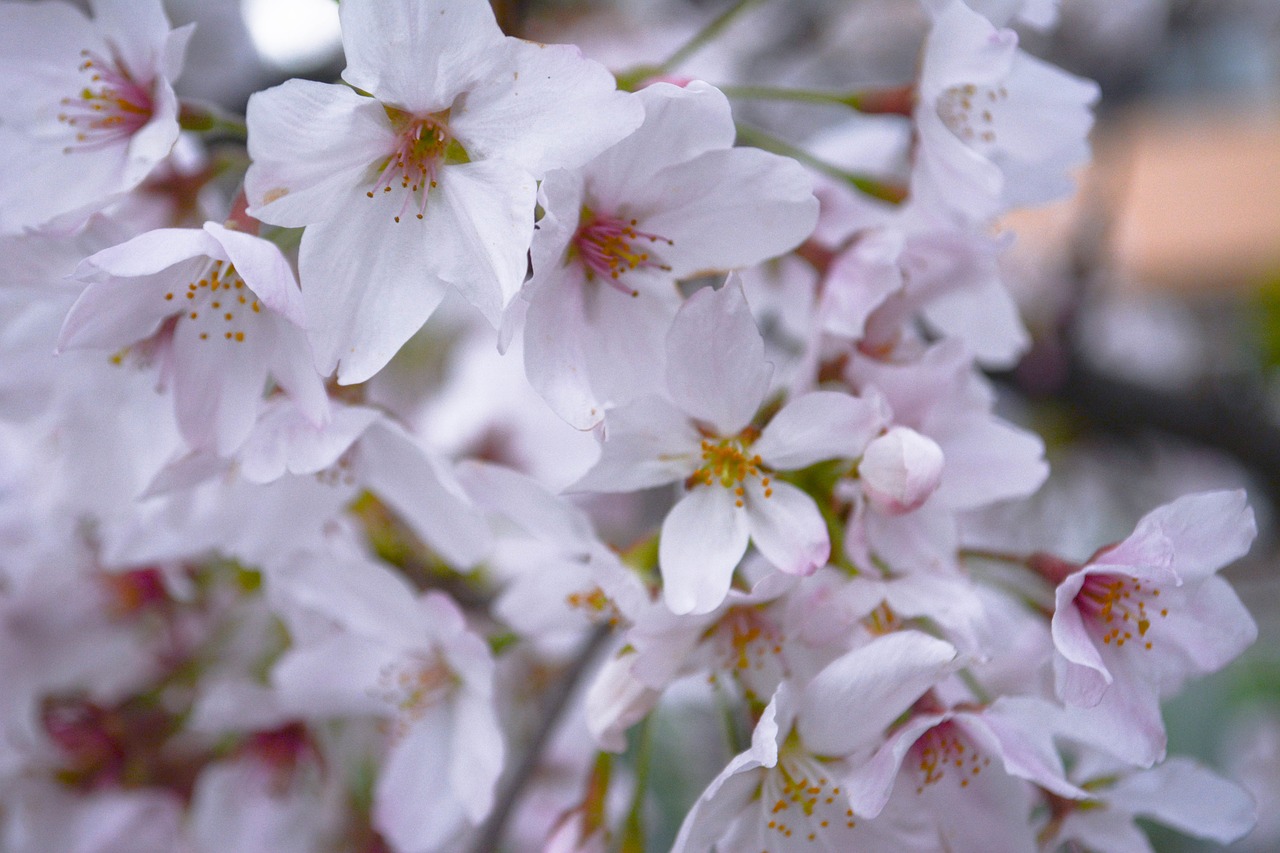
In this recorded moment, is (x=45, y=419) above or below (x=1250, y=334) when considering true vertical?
above

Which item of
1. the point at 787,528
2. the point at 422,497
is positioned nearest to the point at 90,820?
the point at 422,497

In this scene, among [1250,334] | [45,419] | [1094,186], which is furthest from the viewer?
[1250,334]

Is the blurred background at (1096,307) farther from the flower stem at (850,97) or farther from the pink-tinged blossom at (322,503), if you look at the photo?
the pink-tinged blossom at (322,503)

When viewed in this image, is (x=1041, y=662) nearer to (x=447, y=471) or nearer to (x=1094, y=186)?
(x=447, y=471)

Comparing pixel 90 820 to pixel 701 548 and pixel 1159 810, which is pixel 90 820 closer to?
pixel 701 548

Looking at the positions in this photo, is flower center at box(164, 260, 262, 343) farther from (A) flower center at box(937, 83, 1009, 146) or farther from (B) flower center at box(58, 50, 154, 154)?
(A) flower center at box(937, 83, 1009, 146)

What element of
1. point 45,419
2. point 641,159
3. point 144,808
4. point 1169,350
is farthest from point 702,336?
point 1169,350

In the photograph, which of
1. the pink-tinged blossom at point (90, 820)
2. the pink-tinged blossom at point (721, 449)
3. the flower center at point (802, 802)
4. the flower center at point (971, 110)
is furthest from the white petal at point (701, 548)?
the pink-tinged blossom at point (90, 820)
